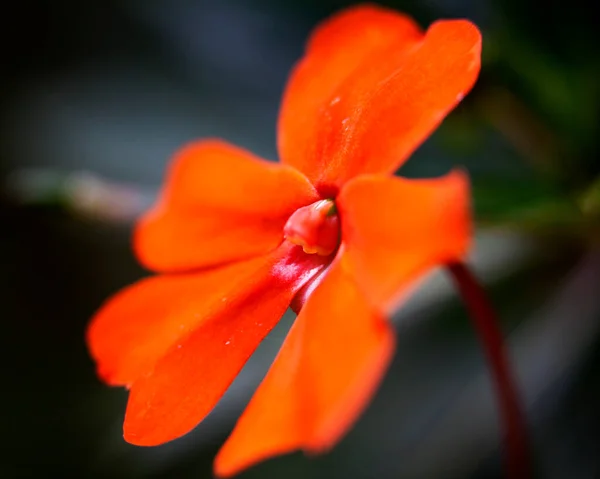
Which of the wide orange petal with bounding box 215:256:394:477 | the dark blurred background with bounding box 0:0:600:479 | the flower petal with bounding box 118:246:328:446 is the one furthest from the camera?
the dark blurred background with bounding box 0:0:600:479

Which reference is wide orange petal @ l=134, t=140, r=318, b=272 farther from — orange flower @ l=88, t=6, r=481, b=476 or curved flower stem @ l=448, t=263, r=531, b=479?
curved flower stem @ l=448, t=263, r=531, b=479

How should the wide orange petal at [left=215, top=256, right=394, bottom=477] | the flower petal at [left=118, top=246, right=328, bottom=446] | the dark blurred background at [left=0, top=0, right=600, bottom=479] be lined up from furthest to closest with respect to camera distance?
1. the dark blurred background at [left=0, top=0, right=600, bottom=479]
2. the flower petal at [left=118, top=246, right=328, bottom=446]
3. the wide orange petal at [left=215, top=256, right=394, bottom=477]

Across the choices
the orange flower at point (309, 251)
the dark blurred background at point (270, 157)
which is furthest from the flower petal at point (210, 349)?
the dark blurred background at point (270, 157)

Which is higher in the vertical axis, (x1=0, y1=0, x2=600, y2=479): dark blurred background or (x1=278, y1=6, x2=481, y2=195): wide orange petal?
(x1=278, y1=6, x2=481, y2=195): wide orange petal

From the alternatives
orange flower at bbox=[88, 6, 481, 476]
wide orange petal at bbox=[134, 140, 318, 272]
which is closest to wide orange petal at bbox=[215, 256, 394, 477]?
orange flower at bbox=[88, 6, 481, 476]

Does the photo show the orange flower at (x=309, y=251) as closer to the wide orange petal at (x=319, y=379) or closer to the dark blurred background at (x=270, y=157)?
the wide orange petal at (x=319, y=379)

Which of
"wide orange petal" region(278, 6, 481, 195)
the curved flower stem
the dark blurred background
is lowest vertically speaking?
the dark blurred background
